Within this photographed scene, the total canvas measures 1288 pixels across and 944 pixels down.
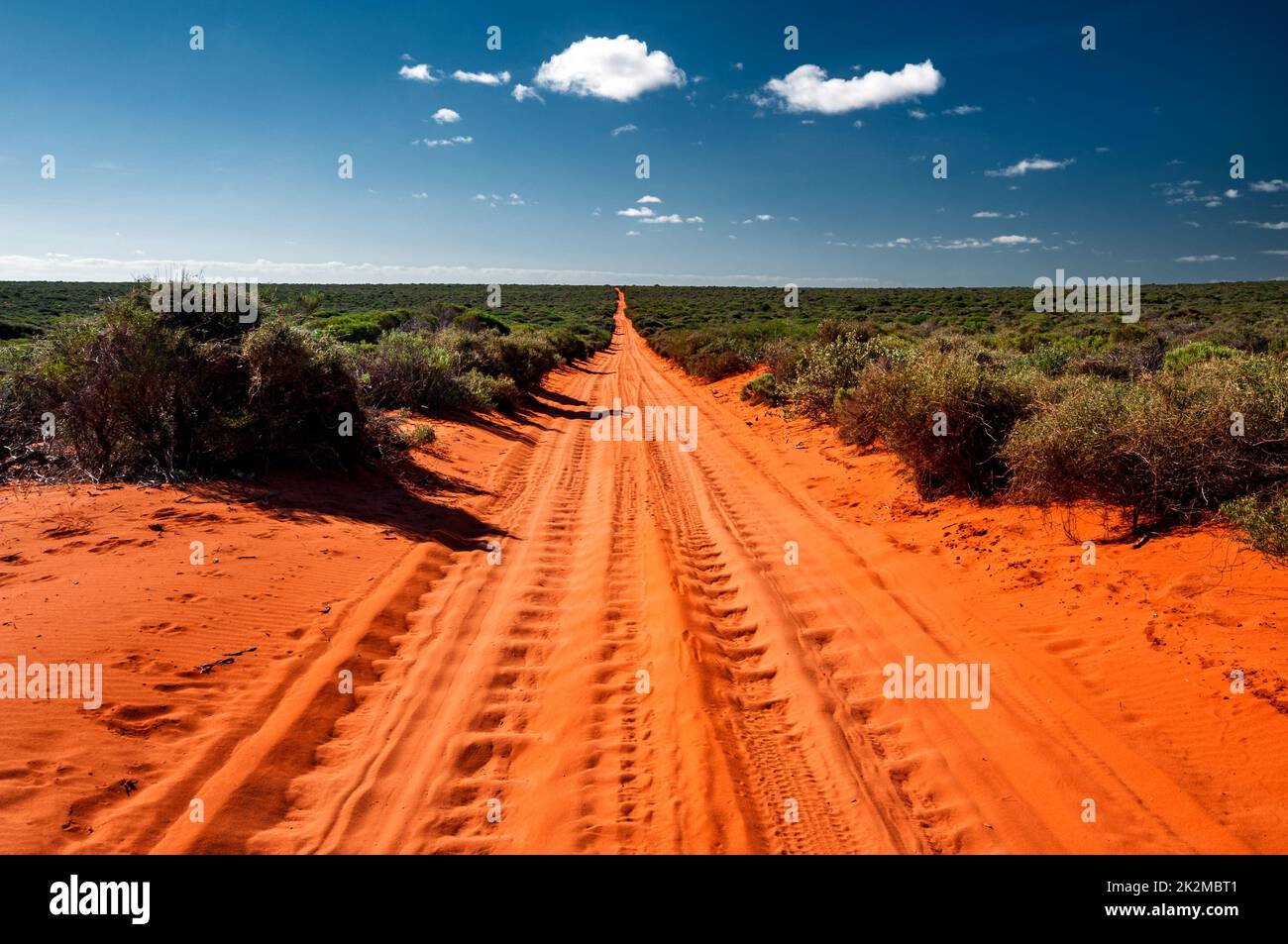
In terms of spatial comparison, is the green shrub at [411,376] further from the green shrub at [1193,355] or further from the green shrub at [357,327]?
the green shrub at [1193,355]

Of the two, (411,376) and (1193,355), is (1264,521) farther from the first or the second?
(411,376)

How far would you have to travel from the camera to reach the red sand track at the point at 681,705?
3.36 metres

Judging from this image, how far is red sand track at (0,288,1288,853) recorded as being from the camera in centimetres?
336

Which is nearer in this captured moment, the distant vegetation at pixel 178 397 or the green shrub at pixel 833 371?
the distant vegetation at pixel 178 397

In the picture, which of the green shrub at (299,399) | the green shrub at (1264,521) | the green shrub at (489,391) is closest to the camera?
the green shrub at (1264,521)

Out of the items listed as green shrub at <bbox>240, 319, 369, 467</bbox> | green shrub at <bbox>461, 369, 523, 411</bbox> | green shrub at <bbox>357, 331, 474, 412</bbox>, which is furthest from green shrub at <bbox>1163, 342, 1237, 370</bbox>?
green shrub at <bbox>357, 331, 474, 412</bbox>

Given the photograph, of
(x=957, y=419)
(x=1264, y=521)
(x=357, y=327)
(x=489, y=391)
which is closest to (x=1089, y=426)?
(x=957, y=419)

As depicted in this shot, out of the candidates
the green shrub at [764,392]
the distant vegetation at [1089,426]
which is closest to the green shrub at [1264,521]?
the distant vegetation at [1089,426]

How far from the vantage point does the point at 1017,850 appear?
3.29 m

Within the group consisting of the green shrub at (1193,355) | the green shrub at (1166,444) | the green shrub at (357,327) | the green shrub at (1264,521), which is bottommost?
the green shrub at (1264,521)

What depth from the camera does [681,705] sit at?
173 inches

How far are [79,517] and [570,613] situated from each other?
16.0 feet

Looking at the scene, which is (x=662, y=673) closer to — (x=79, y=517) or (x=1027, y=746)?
(x=1027, y=746)
